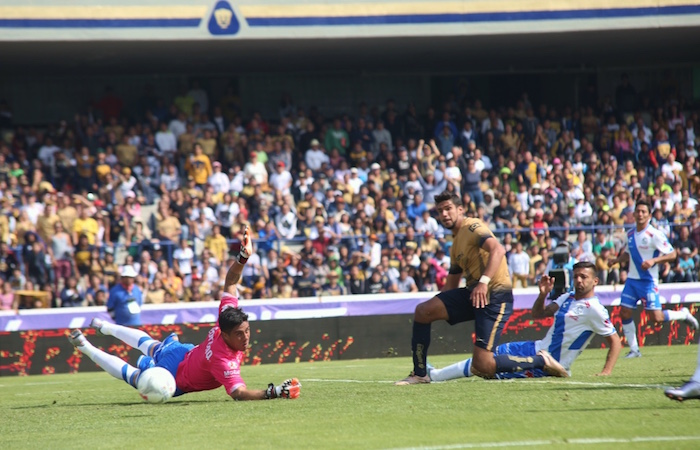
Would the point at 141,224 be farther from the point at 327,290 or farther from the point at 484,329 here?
the point at 484,329

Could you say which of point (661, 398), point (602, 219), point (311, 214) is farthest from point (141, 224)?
point (661, 398)

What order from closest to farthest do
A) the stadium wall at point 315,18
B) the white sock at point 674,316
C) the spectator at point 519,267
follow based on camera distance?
the white sock at point 674,316
the spectator at point 519,267
the stadium wall at point 315,18

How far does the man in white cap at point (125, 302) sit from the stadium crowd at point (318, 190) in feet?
8.69

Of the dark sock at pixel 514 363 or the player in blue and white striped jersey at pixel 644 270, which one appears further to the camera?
the player in blue and white striped jersey at pixel 644 270

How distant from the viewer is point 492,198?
22.7m

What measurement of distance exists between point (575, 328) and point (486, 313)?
4.69 feet

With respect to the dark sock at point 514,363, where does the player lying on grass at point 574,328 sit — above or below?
above

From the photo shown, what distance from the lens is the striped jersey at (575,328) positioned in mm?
10398

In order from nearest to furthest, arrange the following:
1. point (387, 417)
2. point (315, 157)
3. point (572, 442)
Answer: point (572, 442)
point (387, 417)
point (315, 157)

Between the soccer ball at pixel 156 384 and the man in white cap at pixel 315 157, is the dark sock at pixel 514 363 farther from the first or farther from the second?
the man in white cap at pixel 315 157

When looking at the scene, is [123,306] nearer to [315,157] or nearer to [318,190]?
[318,190]

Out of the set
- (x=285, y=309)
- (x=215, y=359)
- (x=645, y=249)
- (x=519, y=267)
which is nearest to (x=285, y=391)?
(x=215, y=359)

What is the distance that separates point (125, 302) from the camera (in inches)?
634

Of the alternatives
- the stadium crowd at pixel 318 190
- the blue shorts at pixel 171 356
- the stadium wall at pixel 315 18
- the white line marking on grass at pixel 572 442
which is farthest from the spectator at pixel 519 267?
the white line marking on grass at pixel 572 442
